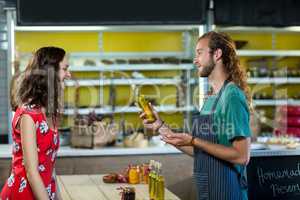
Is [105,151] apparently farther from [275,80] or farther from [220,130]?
[220,130]

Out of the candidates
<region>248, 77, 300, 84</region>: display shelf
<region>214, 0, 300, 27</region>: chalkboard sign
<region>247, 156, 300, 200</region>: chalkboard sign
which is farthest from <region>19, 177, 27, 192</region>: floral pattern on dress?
<region>248, 77, 300, 84</region>: display shelf

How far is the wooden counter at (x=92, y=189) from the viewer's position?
3883mm

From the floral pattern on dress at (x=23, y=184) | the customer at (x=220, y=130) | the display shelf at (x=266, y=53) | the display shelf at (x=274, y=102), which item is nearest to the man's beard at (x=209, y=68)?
the customer at (x=220, y=130)

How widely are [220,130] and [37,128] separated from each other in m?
0.96

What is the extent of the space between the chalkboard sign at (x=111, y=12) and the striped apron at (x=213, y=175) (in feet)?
12.1

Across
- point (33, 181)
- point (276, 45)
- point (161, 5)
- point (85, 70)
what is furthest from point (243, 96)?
point (276, 45)

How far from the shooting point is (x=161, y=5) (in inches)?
259

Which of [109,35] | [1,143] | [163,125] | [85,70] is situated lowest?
[1,143]

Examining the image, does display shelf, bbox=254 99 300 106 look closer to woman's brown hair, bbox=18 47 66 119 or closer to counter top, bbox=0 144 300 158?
counter top, bbox=0 144 300 158

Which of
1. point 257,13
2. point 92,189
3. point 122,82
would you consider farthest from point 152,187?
point 122,82

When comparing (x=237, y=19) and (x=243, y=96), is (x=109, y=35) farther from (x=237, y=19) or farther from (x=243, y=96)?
(x=243, y=96)

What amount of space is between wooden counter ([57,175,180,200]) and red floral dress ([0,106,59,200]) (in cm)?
93

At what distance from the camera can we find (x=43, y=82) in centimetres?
297

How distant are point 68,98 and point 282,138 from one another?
2953mm
